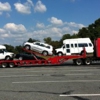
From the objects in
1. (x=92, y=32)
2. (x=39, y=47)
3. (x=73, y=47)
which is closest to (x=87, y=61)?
(x=39, y=47)

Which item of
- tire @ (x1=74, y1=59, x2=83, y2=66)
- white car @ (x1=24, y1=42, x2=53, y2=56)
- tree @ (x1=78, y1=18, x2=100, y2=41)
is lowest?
tire @ (x1=74, y1=59, x2=83, y2=66)

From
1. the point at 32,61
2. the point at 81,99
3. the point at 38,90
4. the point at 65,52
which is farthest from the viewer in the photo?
the point at 65,52

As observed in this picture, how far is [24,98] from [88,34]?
87.0 meters

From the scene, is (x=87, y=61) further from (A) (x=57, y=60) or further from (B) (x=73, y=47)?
(B) (x=73, y=47)

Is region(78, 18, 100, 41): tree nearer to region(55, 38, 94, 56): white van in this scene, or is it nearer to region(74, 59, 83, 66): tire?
region(55, 38, 94, 56): white van

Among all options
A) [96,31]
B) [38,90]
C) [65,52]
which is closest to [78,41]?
[65,52]

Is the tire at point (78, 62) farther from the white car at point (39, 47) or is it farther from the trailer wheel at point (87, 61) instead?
the white car at point (39, 47)

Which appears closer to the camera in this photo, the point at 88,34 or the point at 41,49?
the point at 41,49

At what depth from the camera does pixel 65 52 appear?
33.5 metres

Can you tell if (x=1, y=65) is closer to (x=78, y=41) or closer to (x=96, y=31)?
(x=78, y=41)

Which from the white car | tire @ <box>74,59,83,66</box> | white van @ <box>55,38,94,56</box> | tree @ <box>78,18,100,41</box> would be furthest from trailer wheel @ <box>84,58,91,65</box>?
tree @ <box>78,18,100,41</box>

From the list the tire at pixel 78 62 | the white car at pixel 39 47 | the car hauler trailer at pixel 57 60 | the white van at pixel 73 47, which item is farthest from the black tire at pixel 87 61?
the white van at pixel 73 47

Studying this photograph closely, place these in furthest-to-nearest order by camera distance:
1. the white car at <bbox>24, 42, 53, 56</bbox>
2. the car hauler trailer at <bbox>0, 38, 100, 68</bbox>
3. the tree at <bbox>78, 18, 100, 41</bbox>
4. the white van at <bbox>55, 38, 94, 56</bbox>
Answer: the tree at <bbox>78, 18, 100, 41</bbox> → the white van at <bbox>55, 38, 94, 56</bbox> → the white car at <bbox>24, 42, 53, 56</bbox> → the car hauler trailer at <bbox>0, 38, 100, 68</bbox>

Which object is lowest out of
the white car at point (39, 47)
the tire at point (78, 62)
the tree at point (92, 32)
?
the tire at point (78, 62)
